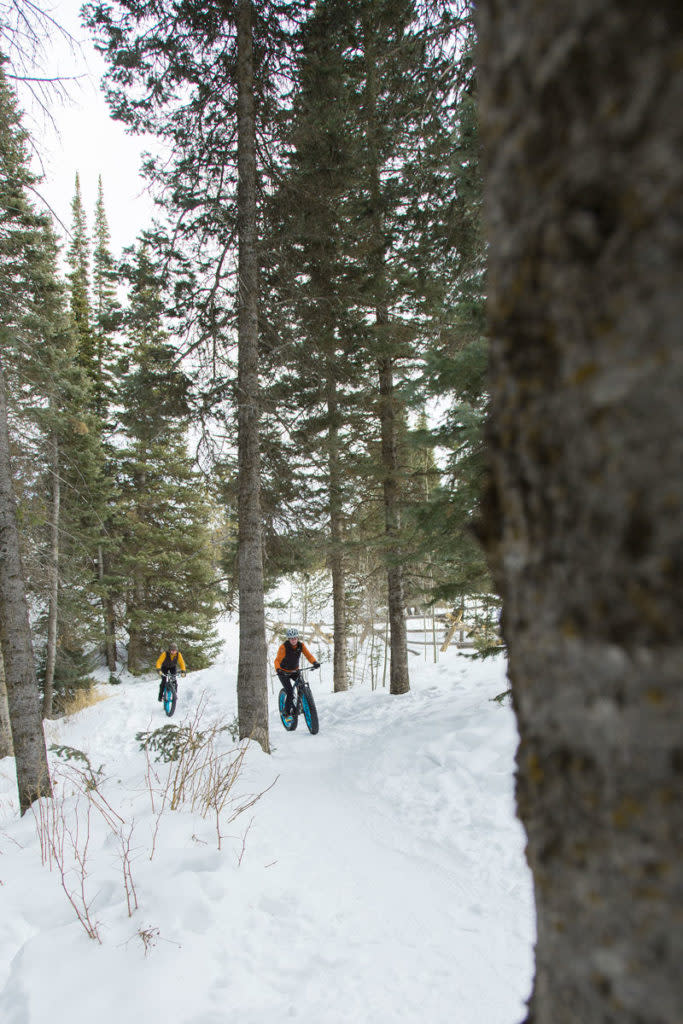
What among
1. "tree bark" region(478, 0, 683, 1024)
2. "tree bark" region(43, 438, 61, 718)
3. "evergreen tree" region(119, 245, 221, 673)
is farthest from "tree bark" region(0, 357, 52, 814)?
"evergreen tree" region(119, 245, 221, 673)

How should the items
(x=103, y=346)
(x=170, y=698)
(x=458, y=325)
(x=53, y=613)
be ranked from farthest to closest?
1. (x=103, y=346)
2. (x=53, y=613)
3. (x=170, y=698)
4. (x=458, y=325)

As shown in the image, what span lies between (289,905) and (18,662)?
4.02 meters

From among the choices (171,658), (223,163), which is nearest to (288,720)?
(171,658)

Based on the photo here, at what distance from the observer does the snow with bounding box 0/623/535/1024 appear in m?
2.33

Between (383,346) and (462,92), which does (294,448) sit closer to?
(383,346)

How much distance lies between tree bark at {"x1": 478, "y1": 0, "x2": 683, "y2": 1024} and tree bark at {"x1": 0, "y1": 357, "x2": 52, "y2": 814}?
609 centimetres

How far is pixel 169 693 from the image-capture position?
13.0 m

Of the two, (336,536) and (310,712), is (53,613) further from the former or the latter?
(310,712)

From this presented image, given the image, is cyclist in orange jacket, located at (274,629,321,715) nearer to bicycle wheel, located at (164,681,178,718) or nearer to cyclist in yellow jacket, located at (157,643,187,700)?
cyclist in yellow jacket, located at (157,643,187,700)

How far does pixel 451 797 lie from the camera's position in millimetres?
4922

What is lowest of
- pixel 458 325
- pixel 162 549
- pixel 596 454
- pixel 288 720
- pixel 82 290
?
pixel 288 720

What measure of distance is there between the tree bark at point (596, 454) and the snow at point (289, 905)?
8.63ft

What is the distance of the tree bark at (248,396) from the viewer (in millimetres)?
7191

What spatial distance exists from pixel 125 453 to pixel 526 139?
69.9 feet
